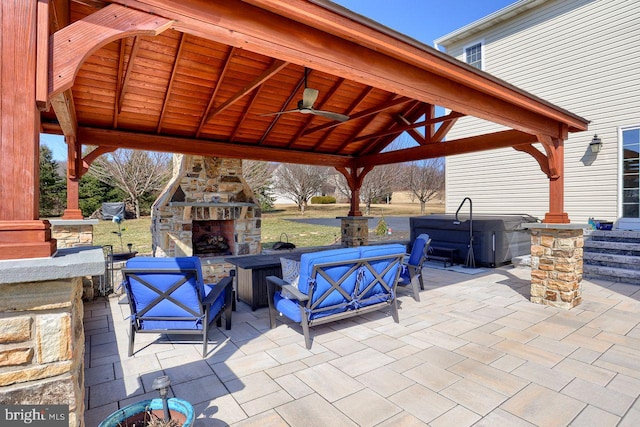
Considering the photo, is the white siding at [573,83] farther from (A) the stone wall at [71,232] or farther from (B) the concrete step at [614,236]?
(A) the stone wall at [71,232]

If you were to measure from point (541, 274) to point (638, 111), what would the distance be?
17.2 feet

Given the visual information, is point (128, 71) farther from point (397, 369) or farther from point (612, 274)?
point (612, 274)

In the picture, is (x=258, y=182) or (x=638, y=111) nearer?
(x=638, y=111)

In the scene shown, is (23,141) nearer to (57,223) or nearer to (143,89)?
(143,89)

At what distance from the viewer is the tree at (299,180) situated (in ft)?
78.4

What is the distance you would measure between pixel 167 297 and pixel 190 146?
353cm

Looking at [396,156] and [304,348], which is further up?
[396,156]

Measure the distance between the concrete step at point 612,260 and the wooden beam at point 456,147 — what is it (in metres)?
3.18

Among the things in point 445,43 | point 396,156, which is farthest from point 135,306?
point 445,43

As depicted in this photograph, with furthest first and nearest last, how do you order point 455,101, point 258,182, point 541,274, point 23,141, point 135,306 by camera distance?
point 258,182 → point 541,274 → point 455,101 → point 135,306 → point 23,141

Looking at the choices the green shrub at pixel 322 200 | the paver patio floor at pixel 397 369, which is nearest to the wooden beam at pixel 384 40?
the paver patio floor at pixel 397 369

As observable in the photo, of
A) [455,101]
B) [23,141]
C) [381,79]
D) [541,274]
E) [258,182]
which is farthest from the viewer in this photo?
[258,182]

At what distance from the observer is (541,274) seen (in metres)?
4.97

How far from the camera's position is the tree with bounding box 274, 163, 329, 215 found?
2389cm
